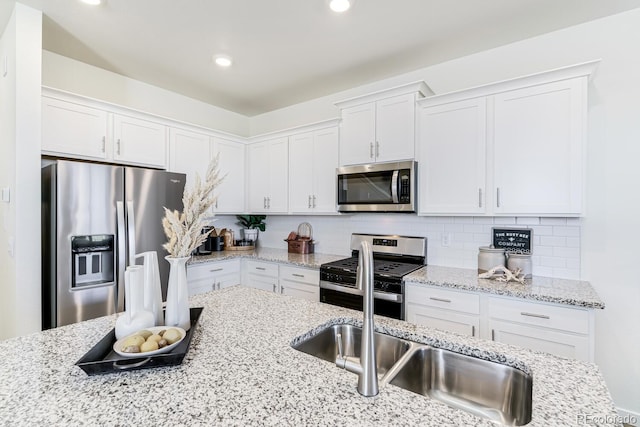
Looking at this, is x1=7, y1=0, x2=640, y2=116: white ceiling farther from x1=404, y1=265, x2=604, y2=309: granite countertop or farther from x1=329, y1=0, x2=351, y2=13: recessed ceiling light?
x1=404, y1=265, x2=604, y2=309: granite countertop

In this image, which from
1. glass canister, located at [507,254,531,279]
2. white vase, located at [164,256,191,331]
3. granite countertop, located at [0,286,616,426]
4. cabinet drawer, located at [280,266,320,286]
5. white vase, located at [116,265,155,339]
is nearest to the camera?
granite countertop, located at [0,286,616,426]

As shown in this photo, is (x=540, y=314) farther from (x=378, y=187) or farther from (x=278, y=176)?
(x=278, y=176)

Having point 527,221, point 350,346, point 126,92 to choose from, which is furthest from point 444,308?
point 126,92

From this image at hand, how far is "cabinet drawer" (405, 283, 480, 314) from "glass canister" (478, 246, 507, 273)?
408mm

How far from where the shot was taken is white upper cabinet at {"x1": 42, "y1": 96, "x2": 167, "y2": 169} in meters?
2.36

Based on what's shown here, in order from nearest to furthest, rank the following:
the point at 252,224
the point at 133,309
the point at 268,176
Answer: the point at 133,309 < the point at 268,176 < the point at 252,224

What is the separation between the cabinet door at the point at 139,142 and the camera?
108 inches

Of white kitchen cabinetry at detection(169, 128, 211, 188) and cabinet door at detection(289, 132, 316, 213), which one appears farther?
cabinet door at detection(289, 132, 316, 213)

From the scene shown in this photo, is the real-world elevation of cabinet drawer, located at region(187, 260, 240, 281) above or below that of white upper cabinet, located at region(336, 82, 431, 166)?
below

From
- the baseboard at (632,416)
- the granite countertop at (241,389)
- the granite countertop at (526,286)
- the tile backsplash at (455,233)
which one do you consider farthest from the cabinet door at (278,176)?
the baseboard at (632,416)

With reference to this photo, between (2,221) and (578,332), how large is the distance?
13.5 ft

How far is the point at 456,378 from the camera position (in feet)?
3.58

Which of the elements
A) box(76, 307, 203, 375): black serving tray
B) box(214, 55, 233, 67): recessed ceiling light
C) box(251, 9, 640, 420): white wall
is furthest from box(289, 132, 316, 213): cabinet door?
box(76, 307, 203, 375): black serving tray

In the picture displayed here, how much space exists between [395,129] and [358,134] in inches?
14.5
